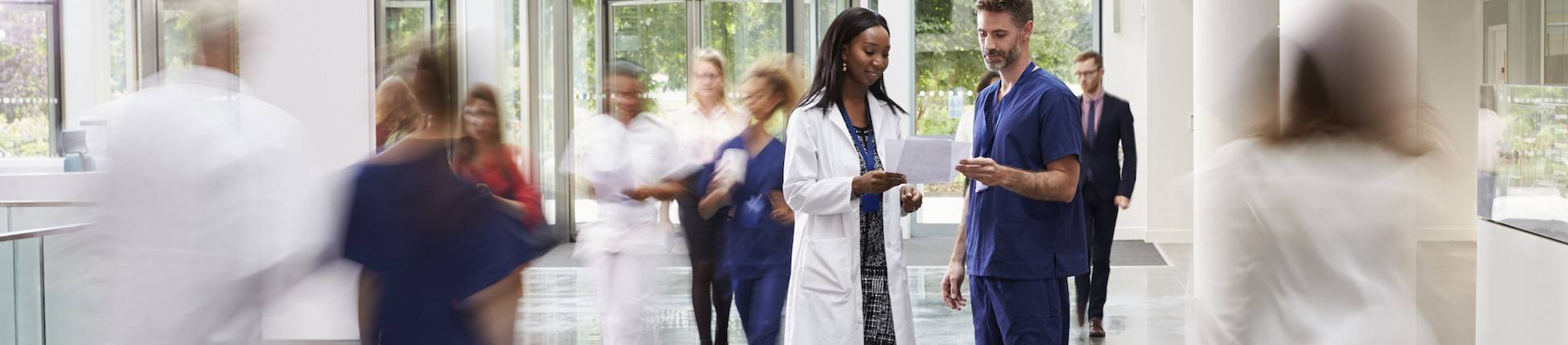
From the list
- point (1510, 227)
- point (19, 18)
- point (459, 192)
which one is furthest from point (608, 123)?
point (19, 18)

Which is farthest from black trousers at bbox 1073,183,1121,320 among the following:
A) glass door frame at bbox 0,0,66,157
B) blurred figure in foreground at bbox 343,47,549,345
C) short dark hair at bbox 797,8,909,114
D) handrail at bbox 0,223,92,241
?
glass door frame at bbox 0,0,66,157

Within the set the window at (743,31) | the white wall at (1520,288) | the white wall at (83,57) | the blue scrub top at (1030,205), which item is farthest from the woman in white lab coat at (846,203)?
the white wall at (83,57)

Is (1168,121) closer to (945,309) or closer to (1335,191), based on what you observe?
(945,309)

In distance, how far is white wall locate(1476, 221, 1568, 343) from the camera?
454cm

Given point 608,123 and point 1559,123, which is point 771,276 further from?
point 1559,123

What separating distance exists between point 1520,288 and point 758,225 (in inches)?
117

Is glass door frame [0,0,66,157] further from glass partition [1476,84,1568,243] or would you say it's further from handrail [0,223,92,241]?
glass partition [1476,84,1568,243]

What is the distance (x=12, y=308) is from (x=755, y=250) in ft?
10.5

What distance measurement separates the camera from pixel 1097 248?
23.6ft

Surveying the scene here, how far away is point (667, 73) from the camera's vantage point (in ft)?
37.5

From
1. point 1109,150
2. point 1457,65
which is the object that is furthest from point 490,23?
point 1457,65

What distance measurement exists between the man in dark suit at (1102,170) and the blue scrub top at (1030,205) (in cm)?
379

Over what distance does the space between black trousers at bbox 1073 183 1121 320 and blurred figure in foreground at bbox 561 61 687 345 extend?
266 centimetres

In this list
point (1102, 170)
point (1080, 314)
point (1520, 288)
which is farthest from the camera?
point (1080, 314)
